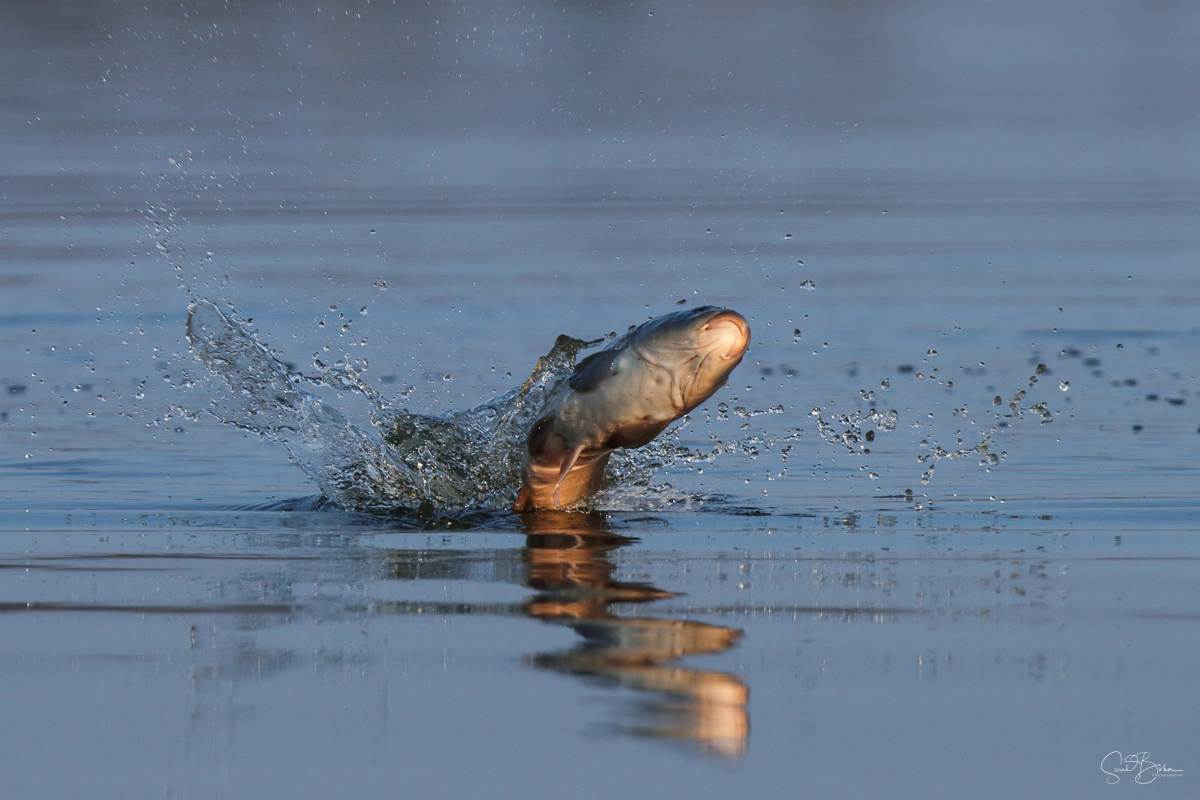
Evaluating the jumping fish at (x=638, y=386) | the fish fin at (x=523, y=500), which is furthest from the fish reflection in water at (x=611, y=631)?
the fish fin at (x=523, y=500)

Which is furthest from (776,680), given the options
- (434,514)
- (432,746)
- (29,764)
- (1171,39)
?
(1171,39)

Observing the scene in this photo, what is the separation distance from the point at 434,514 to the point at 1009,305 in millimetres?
6733

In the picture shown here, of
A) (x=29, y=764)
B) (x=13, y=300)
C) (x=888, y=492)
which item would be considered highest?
(x=13, y=300)

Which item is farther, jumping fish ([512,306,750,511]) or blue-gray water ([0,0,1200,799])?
jumping fish ([512,306,750,511])

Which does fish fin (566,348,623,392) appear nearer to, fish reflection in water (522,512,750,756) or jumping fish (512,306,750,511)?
jumping fish (512,306,750,511)

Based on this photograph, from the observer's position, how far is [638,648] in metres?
4.77

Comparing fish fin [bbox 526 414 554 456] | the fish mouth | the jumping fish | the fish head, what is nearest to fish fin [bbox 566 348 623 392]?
the jumping fish

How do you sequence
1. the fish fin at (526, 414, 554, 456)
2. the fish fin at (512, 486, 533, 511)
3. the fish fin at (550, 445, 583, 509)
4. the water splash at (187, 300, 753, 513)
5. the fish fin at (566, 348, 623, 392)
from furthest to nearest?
the water splash at (187, 300, 753, 513) → the fish fin at (512, 486, 533, 511) → the fish fin at (526, 414, 554, 456) → the fish fin at (550, 445, 583, 509) → the fish fin at (566, 348, 623, 392)

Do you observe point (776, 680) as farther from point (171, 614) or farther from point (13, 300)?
point (13, 300)

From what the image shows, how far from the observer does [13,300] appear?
45.5 ft

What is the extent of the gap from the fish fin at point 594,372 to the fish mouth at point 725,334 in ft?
1.30

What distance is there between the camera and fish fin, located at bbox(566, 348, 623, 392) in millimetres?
6859

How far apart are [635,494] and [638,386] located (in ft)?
4.11

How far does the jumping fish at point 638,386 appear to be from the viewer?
261 inches
